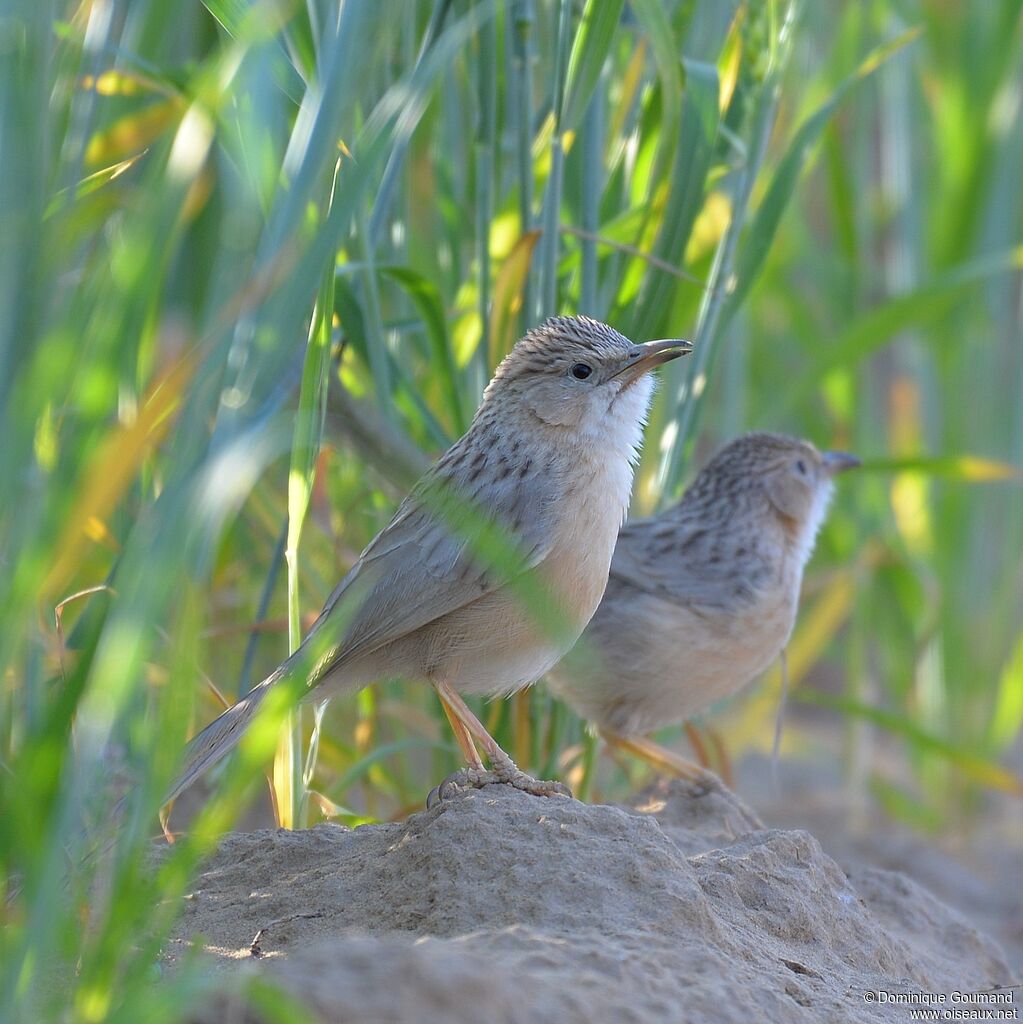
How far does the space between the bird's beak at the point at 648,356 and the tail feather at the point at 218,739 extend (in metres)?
1.46

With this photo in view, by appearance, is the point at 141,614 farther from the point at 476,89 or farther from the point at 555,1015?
the point at 476,89

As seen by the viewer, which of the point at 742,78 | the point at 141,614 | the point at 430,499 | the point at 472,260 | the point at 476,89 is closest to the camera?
the point at 141,614

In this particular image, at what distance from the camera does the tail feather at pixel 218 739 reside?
3.27 m

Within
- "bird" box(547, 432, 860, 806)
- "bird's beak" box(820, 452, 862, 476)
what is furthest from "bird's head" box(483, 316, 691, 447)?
"bird's beak" box(820, 452, 862, 476)

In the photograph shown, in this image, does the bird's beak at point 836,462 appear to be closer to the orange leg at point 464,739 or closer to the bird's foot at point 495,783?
the orange leg at point 464,739

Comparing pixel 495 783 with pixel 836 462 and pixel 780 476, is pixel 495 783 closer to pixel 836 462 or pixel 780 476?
pixel 780 476

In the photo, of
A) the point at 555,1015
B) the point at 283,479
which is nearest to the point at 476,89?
the point at 283,479

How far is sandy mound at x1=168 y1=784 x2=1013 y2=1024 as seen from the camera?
2.29 metres

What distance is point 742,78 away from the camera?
495 centimetres

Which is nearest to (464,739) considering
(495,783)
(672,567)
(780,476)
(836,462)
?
(495,783)

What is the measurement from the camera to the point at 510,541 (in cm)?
379

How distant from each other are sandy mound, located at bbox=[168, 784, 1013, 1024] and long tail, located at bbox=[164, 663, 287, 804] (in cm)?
34

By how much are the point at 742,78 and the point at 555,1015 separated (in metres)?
3.62

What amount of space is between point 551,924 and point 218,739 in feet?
3.24
